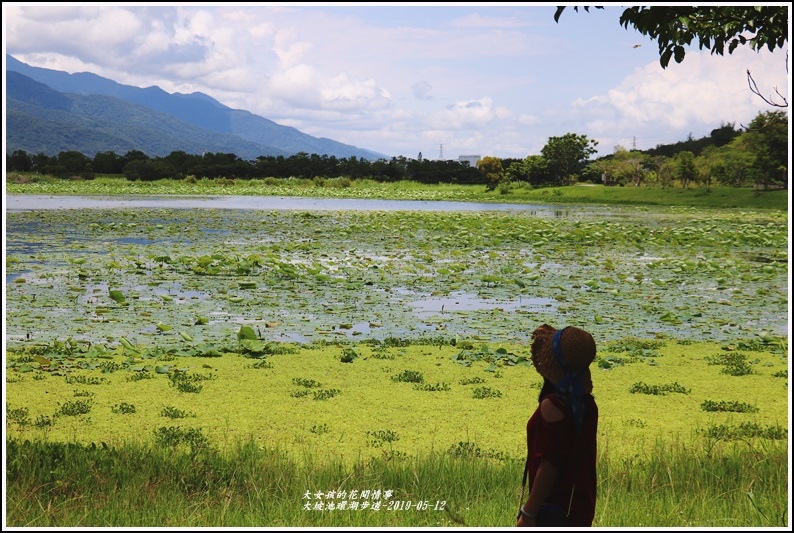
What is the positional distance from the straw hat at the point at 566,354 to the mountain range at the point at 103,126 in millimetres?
99972

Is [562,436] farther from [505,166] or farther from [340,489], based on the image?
[505,166]

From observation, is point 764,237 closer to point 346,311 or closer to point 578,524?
point 346,311

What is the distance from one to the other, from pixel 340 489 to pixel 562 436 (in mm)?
1634

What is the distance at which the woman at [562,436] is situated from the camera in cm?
225

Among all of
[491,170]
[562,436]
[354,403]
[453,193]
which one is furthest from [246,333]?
[491,170]

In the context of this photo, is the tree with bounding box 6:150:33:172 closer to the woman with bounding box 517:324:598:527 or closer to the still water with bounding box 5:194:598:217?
the still water with bounding box 5:194:598:217

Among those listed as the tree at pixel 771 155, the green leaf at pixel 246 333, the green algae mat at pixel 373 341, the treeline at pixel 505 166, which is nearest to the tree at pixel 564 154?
the treeline at pixel 505 166

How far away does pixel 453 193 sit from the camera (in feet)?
164

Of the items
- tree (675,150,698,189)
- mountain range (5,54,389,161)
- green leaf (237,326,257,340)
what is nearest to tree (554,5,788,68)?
green leaf (237,326,257,340)

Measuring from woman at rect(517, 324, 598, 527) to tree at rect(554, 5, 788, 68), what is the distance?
110 inches

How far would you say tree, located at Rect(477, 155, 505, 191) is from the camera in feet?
191

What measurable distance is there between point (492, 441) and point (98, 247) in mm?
11974

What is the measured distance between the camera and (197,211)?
1094 inches

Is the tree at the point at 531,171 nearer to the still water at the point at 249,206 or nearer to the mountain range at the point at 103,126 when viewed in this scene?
the still water at the point at 249,206
